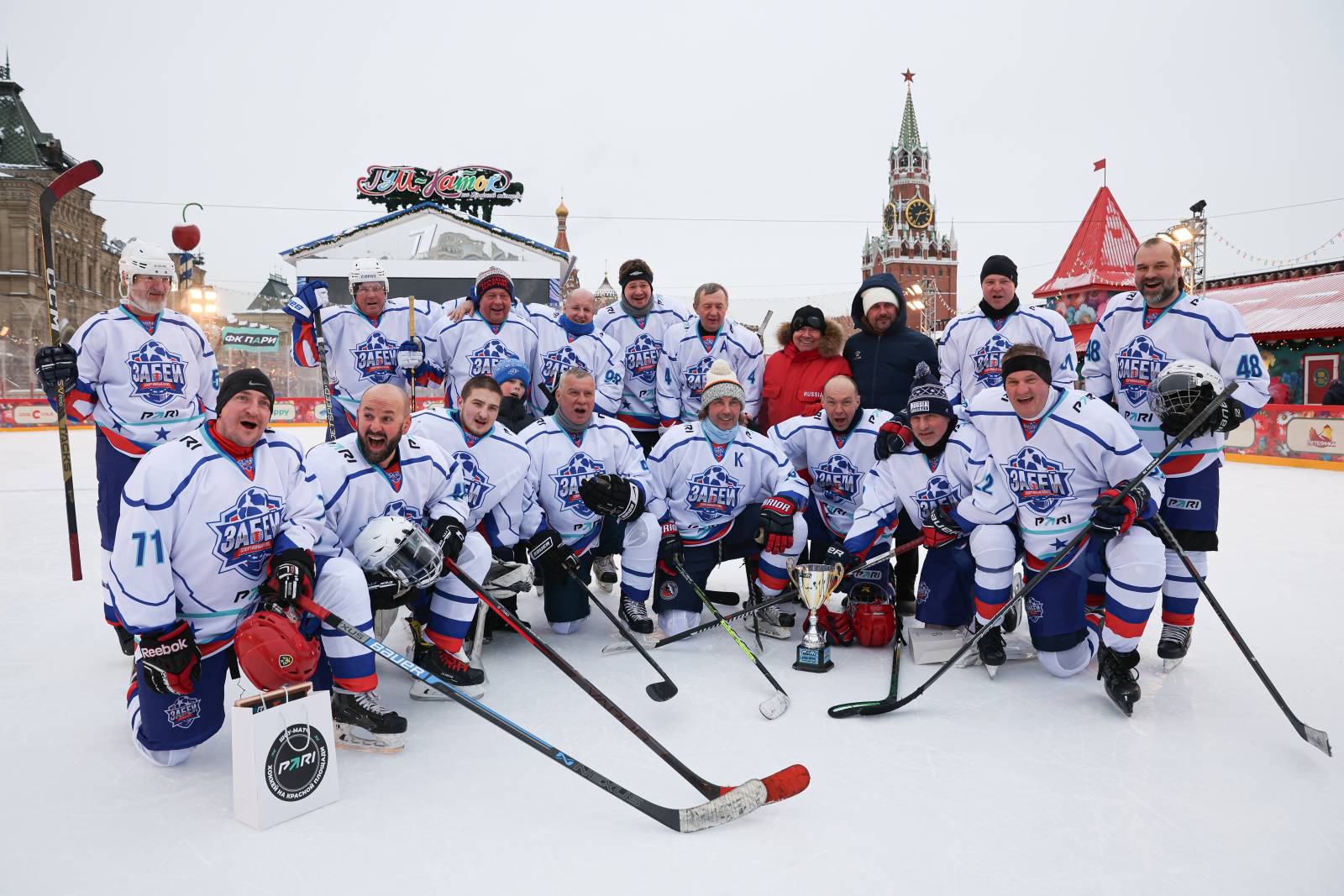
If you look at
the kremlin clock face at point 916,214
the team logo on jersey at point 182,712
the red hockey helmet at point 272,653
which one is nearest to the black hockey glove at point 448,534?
the red hockey helmet at point 272,653

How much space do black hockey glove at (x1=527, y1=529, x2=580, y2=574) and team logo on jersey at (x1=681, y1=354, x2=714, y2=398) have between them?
4.42 ft

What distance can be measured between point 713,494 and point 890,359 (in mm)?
1221

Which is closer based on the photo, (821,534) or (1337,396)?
(821,534)

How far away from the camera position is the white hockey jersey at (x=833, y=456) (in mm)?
3768

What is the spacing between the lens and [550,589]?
144 inches

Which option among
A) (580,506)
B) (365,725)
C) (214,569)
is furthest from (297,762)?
(580,506)

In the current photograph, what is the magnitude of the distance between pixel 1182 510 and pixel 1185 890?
1.84 metres

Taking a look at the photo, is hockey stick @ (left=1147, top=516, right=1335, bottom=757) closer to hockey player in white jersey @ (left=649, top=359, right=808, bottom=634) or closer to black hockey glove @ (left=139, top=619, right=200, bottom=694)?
hockey player in white jersey @ (left=649, top=359, right=808, bottom=634)

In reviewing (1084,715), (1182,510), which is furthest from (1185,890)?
(1182,510)

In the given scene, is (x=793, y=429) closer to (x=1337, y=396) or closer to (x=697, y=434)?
(x=697, y=434)

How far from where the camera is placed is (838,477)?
12.4ft

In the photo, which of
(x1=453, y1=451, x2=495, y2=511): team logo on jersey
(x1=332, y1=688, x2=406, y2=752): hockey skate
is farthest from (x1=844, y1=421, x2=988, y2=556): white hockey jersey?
(x1=332, y1=688, x2=406, y2=752): hockey skate

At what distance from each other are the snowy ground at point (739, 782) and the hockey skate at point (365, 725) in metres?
0.04

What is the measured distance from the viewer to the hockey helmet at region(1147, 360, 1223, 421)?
2.89 meters
